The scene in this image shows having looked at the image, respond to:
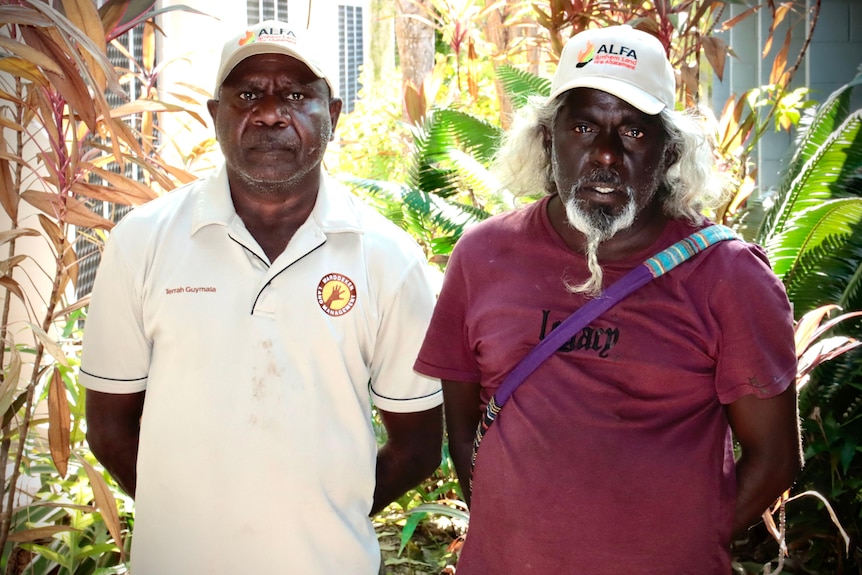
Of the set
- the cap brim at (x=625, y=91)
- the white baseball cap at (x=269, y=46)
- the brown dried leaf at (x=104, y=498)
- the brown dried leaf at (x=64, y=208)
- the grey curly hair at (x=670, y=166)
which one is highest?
the white baseball cap at (x=269, y=46)

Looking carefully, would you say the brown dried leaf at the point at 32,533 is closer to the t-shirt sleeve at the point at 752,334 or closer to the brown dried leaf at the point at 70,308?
the brown dried leaf at the point at 70,308

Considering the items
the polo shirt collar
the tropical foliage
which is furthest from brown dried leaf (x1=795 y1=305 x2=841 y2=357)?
the tropical foliage

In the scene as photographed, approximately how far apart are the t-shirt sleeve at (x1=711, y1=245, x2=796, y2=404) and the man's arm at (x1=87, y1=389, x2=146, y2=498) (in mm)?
1225

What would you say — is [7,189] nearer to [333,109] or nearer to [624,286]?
[333,109]

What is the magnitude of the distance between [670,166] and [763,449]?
2.03ft

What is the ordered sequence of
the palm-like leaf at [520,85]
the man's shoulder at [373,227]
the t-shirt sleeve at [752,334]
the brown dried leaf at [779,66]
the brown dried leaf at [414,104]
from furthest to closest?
1. the brown dried leaf at [414,104]
2. the brown dried leaf at [779,66]
3. the palm-like leaf at [520,85]
4. the man's shoulder at [373,227]
5. the t-shirt sleeve at [752,334]

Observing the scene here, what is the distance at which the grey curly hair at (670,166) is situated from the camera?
203 cm

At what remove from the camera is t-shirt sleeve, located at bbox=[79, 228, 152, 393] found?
6.73 feet

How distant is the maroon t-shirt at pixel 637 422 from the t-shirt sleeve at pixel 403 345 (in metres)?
0.25

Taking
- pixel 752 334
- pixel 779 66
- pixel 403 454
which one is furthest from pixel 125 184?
pixel 779 66

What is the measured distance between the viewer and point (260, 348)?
6.55ft

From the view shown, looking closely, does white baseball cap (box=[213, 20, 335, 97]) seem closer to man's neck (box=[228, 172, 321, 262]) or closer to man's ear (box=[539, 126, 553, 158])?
man's neck (box=[228, 172, 321, 262])

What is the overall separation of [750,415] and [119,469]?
4.45ft

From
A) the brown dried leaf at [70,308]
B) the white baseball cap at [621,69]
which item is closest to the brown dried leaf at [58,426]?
the brown dried leaf at [70,308]
